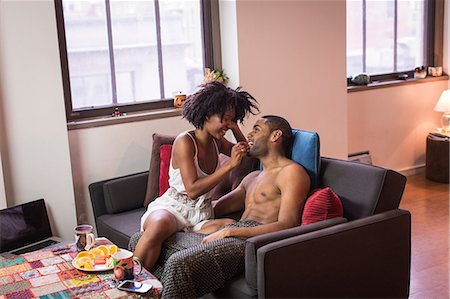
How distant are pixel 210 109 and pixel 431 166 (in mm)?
3104

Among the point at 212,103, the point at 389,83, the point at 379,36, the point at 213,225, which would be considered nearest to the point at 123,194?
the point at 213,225

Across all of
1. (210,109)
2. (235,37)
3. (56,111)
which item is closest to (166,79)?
(235,37)

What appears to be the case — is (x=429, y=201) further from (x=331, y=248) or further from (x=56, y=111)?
(x=56, y=111)

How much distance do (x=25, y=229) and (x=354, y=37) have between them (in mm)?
3252

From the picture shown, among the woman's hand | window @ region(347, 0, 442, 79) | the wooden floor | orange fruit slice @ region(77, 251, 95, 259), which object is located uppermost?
window @ region(347, 0, 442, 79)

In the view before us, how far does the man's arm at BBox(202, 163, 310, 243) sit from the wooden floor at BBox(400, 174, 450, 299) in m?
0.91

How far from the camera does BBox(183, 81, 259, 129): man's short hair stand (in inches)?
134

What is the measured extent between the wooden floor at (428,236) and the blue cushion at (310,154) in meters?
0.88

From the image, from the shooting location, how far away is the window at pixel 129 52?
170 inches

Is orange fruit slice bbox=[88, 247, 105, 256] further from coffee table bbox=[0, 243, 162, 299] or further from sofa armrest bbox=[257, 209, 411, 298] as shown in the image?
sofa armrest bbox=[257, 209, 411, 298]

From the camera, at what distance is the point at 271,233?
291 cm

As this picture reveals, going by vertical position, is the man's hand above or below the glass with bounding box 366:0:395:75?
below

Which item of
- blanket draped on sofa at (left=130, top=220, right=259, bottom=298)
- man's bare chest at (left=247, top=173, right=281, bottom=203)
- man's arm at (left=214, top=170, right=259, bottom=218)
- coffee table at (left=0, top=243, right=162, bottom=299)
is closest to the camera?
coffee table at (left=0, top=243, right=162, bottom=299)

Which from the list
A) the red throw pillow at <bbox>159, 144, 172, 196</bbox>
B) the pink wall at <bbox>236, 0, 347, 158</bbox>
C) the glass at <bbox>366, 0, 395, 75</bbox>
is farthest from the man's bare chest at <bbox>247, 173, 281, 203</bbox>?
the glass at <bbox>366, 0, 395, 75</bbox>
